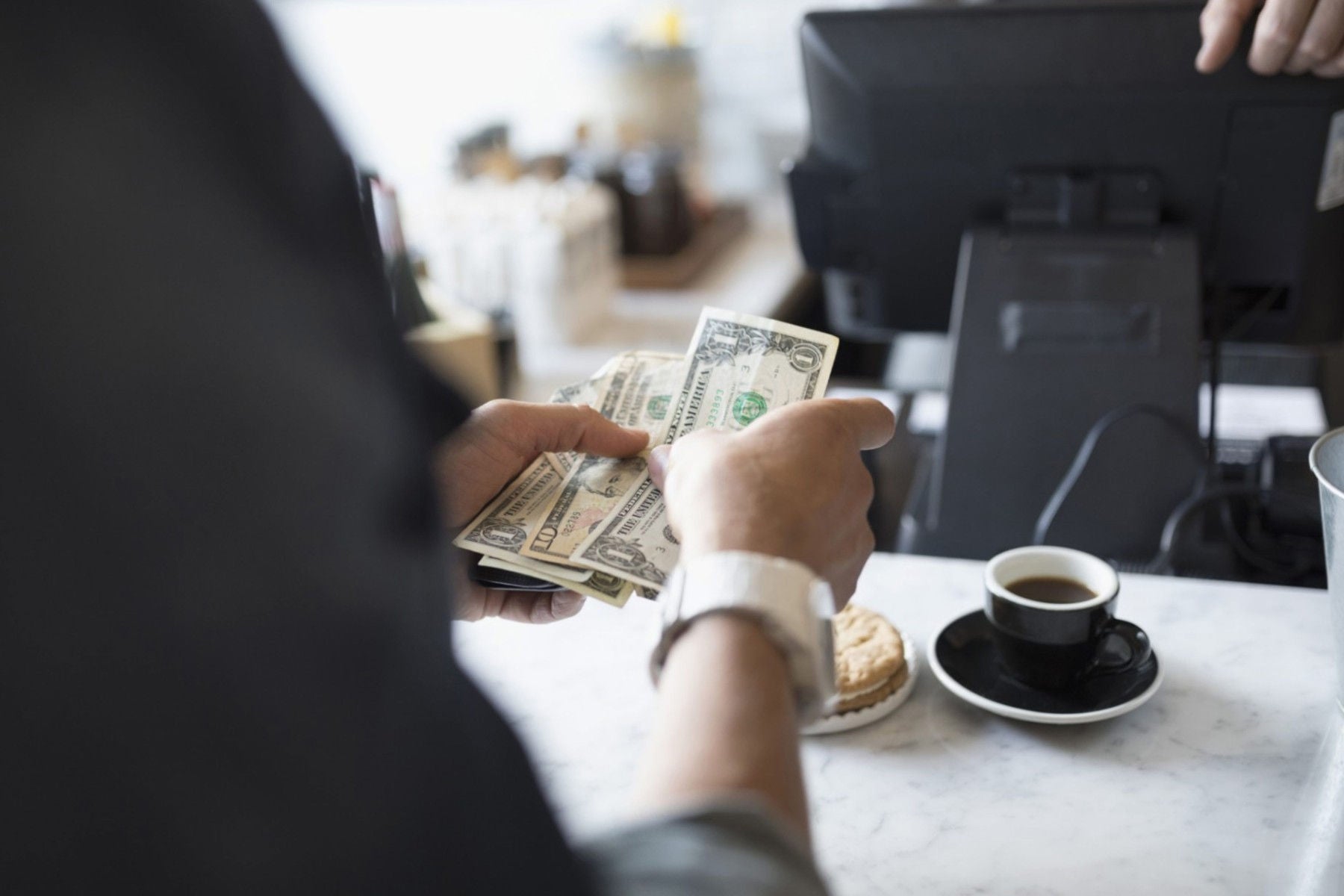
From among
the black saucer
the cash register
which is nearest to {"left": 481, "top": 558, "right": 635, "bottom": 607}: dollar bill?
the black saucer

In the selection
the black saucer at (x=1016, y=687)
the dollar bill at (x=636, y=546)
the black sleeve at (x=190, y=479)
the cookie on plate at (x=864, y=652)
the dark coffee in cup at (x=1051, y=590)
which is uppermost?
the black sleeve at (x=190, y=479)

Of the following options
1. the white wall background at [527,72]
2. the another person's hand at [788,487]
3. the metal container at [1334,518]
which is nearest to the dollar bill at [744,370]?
the another person's hand at [788,487]

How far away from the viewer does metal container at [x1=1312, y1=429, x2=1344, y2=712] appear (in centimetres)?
76

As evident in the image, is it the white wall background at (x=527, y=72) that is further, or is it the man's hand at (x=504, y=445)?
the white wall background at (x=527, y=72)

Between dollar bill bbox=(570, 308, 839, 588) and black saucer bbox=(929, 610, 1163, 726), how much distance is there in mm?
228

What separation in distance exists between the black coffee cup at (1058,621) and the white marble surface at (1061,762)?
0.04m

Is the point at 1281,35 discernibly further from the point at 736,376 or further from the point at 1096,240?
the point at 736,376

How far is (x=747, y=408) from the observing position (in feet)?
2.82

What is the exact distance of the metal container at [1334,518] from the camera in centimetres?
76

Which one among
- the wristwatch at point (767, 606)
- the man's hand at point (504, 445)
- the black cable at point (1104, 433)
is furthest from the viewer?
the black cable at point (1104, 433)

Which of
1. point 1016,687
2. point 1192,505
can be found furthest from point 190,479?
point 1192,505

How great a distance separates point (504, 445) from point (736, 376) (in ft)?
0.57

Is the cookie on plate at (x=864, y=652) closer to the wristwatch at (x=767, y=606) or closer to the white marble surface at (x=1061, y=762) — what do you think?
the white marble surface at (x=1061, y=762)

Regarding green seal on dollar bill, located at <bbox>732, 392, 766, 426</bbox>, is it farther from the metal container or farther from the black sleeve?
the black sleeve
